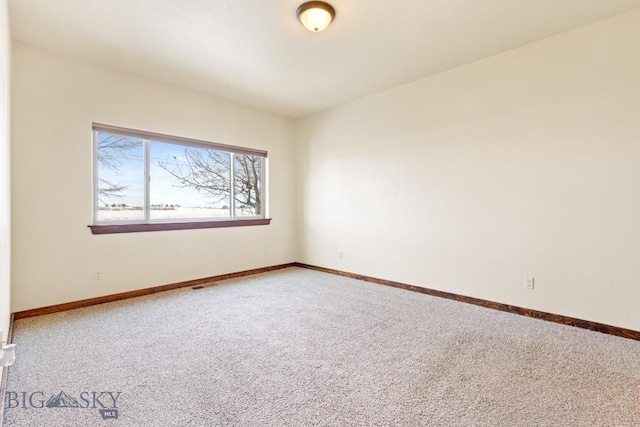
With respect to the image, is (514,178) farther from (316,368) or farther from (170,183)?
(170,183)

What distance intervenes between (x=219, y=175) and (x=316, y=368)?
3249 mm

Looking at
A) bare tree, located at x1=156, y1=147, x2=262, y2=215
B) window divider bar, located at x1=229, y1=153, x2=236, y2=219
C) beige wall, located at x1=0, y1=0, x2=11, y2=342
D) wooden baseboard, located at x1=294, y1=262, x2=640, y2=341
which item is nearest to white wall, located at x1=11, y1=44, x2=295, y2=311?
bare tree, located at x1=156, y1=147, x2=262, y2=215

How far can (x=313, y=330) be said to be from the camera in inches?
101

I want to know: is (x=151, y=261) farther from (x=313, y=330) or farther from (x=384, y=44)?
(x=384, y=44)

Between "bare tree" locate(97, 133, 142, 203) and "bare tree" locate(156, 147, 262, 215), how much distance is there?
388 mm

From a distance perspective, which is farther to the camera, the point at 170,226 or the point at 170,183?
the point at 170,183

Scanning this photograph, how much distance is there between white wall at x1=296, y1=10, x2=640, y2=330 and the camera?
250 cm

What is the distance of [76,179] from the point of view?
3111 millimetres

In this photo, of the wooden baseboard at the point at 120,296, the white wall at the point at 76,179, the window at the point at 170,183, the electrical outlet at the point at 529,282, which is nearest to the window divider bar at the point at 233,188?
the window at the point at 170,183

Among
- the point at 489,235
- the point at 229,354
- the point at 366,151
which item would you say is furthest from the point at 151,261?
the point at 489,235

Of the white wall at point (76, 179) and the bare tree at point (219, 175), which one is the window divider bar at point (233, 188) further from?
the white wall at point (76, 179)

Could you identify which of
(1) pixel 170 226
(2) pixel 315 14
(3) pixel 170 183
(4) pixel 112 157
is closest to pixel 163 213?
(1) pixel 170 226

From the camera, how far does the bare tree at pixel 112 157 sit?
3.37 m

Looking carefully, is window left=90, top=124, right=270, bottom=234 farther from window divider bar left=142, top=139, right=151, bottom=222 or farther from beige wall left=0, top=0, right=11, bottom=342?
beige wall left=0, top=0, right=11, bottom=342
